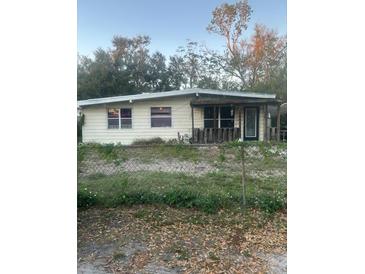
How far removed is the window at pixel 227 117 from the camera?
8.59 metres

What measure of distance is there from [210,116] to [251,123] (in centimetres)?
135

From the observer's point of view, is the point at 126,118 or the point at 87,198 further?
the point at 126,118

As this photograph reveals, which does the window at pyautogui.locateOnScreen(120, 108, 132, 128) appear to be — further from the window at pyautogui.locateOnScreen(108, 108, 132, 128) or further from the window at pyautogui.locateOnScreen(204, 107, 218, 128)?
the window at pyautogui.locateOnScreen(204, 107, 218, 128)

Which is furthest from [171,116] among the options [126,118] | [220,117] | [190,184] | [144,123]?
[190,184]

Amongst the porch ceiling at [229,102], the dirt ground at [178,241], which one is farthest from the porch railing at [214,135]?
the dirt ground at [178,241]

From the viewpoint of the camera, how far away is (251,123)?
28.4ft

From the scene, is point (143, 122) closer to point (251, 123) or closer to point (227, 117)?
point (227, 117)

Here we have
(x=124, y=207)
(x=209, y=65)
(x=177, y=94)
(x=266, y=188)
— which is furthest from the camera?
(x=209, y=65)

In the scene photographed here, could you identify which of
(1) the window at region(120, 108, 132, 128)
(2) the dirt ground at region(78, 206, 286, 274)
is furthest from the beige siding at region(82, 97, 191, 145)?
(2) the dirt ground at region(78, 206, 286, 274)

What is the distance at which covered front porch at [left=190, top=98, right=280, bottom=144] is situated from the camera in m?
8.25
